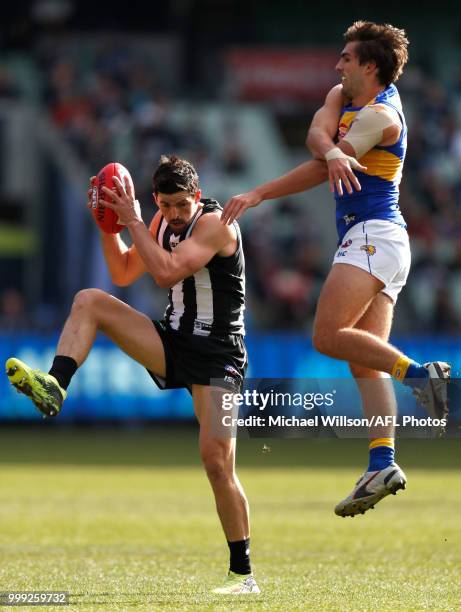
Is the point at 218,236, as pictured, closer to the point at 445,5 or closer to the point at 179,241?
the point at 179,241

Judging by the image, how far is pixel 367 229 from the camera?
7672 millimetres

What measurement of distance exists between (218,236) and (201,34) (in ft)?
72.4

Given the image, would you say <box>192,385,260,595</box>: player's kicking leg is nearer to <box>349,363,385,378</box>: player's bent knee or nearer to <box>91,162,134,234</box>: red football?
<box>349,363,385,378</box>: player's bent knee

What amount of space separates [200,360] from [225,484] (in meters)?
0.67

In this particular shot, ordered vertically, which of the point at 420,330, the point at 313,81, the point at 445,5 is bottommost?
the point at 420,330

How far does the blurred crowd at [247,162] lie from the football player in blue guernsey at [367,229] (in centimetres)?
1316

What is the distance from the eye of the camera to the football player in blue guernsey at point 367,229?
7.42m

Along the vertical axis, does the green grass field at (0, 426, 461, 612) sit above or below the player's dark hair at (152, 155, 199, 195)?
below

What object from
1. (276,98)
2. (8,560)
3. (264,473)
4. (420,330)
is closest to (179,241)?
(8,560)

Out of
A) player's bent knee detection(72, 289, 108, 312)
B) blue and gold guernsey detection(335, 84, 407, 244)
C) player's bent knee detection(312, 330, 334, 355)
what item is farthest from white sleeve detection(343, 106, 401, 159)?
player's bent knee detection(72, 289, 108, 312)

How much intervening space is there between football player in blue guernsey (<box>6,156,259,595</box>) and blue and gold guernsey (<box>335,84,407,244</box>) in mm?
662

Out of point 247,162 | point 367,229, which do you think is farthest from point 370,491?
point 247,162

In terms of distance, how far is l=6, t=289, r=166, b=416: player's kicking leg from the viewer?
706 cm

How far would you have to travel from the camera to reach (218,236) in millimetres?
7617
